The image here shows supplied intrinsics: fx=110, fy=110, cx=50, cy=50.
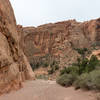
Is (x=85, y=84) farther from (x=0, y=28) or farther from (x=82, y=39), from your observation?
(x=82, y=39)

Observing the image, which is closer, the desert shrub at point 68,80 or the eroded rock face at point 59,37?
the desert shrub at point 68,80

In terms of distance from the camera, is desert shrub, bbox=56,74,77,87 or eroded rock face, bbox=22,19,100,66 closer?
desert shrub, bbox=56,74,77,87

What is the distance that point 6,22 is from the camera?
25.4 ft

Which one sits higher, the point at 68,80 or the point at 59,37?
the point at 59,37

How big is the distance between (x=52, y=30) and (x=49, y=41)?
5.57 m

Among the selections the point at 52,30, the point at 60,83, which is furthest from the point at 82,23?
the point at 60,83

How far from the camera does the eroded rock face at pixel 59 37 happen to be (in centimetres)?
4456

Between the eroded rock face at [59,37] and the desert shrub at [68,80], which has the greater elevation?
the eroded rock face at [59,37]

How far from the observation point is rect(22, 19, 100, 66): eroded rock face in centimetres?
4456

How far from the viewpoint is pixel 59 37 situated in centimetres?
4691

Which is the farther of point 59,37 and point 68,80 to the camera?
point 59,37

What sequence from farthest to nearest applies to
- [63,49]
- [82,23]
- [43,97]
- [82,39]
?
[82,23]
[82,39]
[63,49]
[43,97]

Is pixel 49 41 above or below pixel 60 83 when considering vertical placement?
above

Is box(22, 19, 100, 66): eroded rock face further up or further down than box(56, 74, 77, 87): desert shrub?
further up
